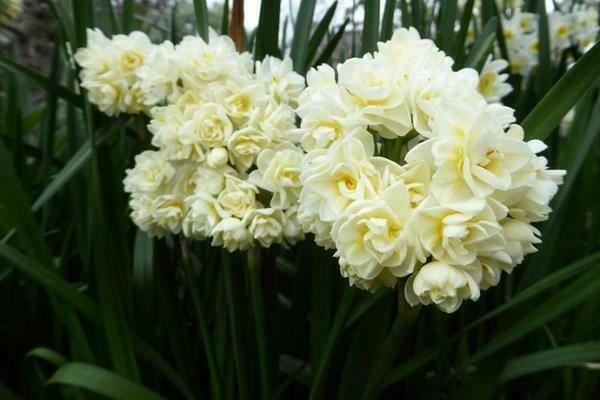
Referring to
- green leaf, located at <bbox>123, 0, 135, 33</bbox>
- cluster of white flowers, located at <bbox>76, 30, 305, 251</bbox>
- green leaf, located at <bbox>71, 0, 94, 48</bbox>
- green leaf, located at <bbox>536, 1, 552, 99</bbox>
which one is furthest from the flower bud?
green leaf, located at <bbox>536, 1, 552, 99</bbox>

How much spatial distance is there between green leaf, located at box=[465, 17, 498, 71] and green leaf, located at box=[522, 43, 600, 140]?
0.97 feet

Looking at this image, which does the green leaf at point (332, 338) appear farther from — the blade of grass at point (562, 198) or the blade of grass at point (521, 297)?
the blade of grass at point (562, 198)

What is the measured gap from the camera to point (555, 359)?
2.53 feet

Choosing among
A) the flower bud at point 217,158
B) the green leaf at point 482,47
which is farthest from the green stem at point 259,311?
the green leaf at point 482,47

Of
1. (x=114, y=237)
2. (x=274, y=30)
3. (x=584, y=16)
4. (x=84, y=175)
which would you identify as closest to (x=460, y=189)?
(x=274, y=30)

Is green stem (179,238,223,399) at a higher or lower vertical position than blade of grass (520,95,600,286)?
lower

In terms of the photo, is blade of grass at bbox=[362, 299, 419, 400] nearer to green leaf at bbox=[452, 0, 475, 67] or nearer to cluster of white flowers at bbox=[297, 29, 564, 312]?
cluster of white flowers at bbox=[297, 29, 564, 312]

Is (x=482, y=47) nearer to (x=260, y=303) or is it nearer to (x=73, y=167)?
(x=260, y=303)

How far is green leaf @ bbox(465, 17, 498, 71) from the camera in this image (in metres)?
0.90

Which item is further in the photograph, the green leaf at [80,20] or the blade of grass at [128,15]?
the blade of grass at [128,15]

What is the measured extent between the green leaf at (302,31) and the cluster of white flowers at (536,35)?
0.67 metres

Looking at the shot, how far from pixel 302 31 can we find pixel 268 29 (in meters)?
0.09

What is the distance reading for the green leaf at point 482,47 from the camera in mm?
903

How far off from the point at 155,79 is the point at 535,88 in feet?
2.55
